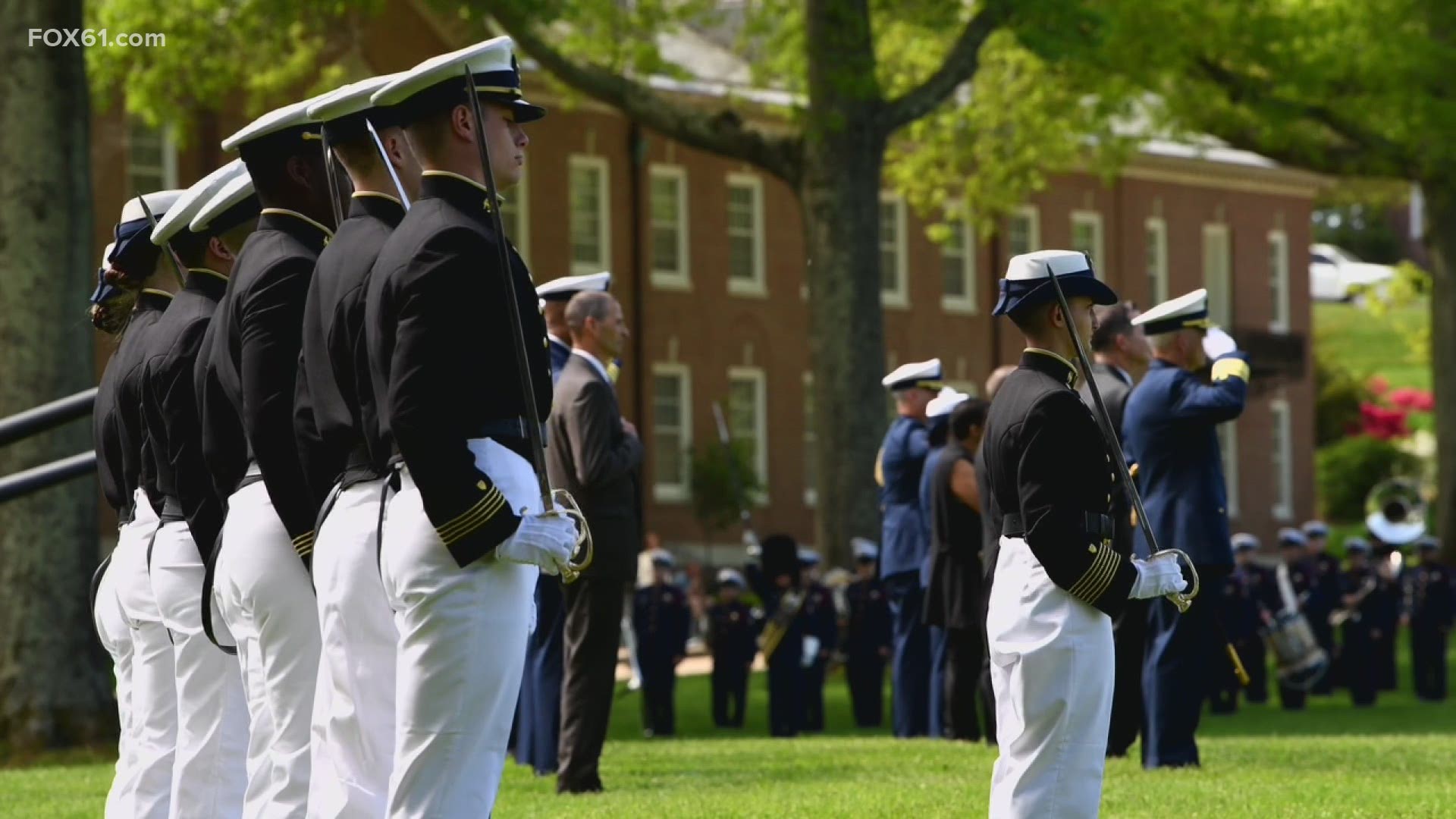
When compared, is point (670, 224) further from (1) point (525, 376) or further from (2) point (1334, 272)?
(2) point (1334, 272)

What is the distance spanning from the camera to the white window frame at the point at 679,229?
4166 centimetres

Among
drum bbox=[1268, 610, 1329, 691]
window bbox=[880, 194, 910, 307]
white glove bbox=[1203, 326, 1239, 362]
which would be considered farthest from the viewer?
window bbox=[880, 194, 910, 307]

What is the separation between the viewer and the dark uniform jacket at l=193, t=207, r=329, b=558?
670 centimetres

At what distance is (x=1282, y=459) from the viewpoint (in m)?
56.6

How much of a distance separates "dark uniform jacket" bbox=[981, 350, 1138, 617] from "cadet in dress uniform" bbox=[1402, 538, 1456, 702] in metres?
18.7

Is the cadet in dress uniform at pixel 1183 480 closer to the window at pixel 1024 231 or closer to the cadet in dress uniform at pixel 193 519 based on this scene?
the cadet in dress uniform at pixel 193 519

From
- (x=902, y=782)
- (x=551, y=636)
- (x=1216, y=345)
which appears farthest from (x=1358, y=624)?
(x=551, y=636)

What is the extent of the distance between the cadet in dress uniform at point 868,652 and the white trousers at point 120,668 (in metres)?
12.7

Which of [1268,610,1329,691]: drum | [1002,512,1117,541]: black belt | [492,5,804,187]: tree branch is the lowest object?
[1268,610,1329,691]: drum

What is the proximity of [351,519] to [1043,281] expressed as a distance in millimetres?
2484

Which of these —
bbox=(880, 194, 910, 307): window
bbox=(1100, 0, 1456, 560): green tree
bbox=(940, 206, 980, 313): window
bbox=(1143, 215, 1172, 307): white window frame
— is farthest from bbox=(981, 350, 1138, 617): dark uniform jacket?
bbox=(1143, 215, 1172, 307): white window frame

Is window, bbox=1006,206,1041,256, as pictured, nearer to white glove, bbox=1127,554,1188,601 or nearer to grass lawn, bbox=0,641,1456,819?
grass lawn, bbox=0,641,1456,819

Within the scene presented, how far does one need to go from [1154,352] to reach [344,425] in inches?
256

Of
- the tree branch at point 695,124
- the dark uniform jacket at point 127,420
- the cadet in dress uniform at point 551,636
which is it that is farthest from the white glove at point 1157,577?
the tree branch at point 695,124
